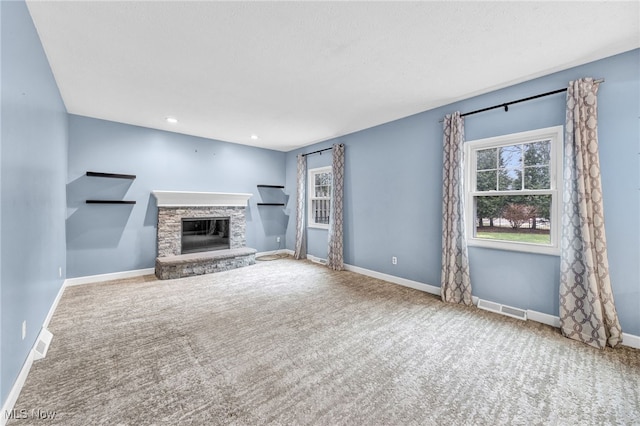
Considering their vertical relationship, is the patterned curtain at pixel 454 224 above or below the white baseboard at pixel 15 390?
above

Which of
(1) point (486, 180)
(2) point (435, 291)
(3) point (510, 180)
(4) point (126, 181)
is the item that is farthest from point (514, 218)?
(4) point (126, 181)

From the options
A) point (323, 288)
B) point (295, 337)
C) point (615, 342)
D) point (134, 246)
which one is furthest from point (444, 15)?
point (134, 246)

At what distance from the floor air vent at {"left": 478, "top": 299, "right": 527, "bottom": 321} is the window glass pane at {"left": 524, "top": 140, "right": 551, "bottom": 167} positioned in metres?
1.68

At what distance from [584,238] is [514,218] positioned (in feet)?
2.44

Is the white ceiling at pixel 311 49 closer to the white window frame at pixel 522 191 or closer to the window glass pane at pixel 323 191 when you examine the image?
the white window frame at pixel 522 191

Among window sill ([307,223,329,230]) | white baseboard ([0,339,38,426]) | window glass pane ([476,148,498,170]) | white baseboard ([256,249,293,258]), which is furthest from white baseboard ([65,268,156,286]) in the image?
window glass pane ([476,148,498,170])

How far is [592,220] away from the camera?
2.44 m

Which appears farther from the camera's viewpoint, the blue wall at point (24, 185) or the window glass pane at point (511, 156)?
the window glass pane at point (511, 156)

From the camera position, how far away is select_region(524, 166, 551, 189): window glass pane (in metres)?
2.87

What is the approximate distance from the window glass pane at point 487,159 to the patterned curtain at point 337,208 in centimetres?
236

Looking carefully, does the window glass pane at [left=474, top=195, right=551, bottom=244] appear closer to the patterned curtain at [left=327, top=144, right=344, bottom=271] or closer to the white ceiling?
the white ceiling

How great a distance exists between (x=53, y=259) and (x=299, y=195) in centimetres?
412

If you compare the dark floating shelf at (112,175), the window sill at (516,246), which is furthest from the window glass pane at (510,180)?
the dark floating shelf at (112,175)

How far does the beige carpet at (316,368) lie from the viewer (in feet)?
5.23
